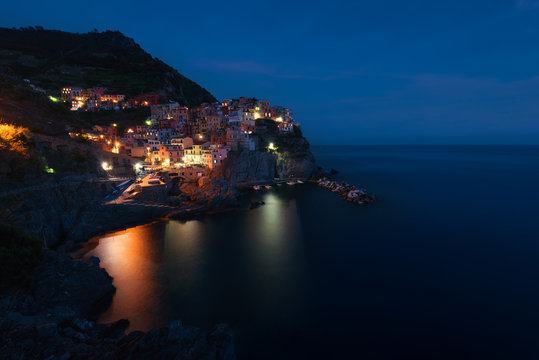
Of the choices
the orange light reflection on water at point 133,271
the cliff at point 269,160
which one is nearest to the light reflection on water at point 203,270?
the orange light reflection on water at point 133,271

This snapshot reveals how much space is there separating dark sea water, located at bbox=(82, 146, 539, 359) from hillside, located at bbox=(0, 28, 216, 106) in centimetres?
6262

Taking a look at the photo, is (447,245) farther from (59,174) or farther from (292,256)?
(59,174)

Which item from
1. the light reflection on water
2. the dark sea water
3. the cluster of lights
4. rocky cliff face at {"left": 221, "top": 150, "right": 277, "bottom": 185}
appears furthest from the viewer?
rocky cliff face at {"left": 221, "top": 150, "right": 277, "bottom": 185}

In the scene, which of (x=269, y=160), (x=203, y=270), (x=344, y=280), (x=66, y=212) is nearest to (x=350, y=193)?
(x=269, y=160)

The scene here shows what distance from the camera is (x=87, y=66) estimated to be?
3091 inches

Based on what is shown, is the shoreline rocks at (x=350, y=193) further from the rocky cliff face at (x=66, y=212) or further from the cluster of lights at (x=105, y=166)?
the cluster of lights at (x=105, y=166)

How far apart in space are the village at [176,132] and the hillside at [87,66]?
7.30 metres

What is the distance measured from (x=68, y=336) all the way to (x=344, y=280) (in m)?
15.6

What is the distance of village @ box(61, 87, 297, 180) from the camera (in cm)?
4172

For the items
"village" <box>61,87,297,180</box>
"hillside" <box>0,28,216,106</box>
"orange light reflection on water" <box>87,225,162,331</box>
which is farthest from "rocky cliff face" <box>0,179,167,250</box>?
"hillside" <box>0,28,216,106</box>

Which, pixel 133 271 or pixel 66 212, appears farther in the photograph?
pixel 66 212

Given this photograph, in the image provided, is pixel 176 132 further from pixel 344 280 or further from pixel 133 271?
pixel 344 280

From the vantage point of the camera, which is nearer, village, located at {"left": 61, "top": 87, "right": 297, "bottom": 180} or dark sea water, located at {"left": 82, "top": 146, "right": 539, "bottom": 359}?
dark sea water, located at {"left": 82, "top": 146, "right": 539, "bottom": 359}

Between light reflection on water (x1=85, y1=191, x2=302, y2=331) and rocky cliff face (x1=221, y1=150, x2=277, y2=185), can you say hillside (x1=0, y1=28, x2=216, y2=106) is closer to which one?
rocky cliff face (x1=221, y1=150, x2=277, y2=185)
